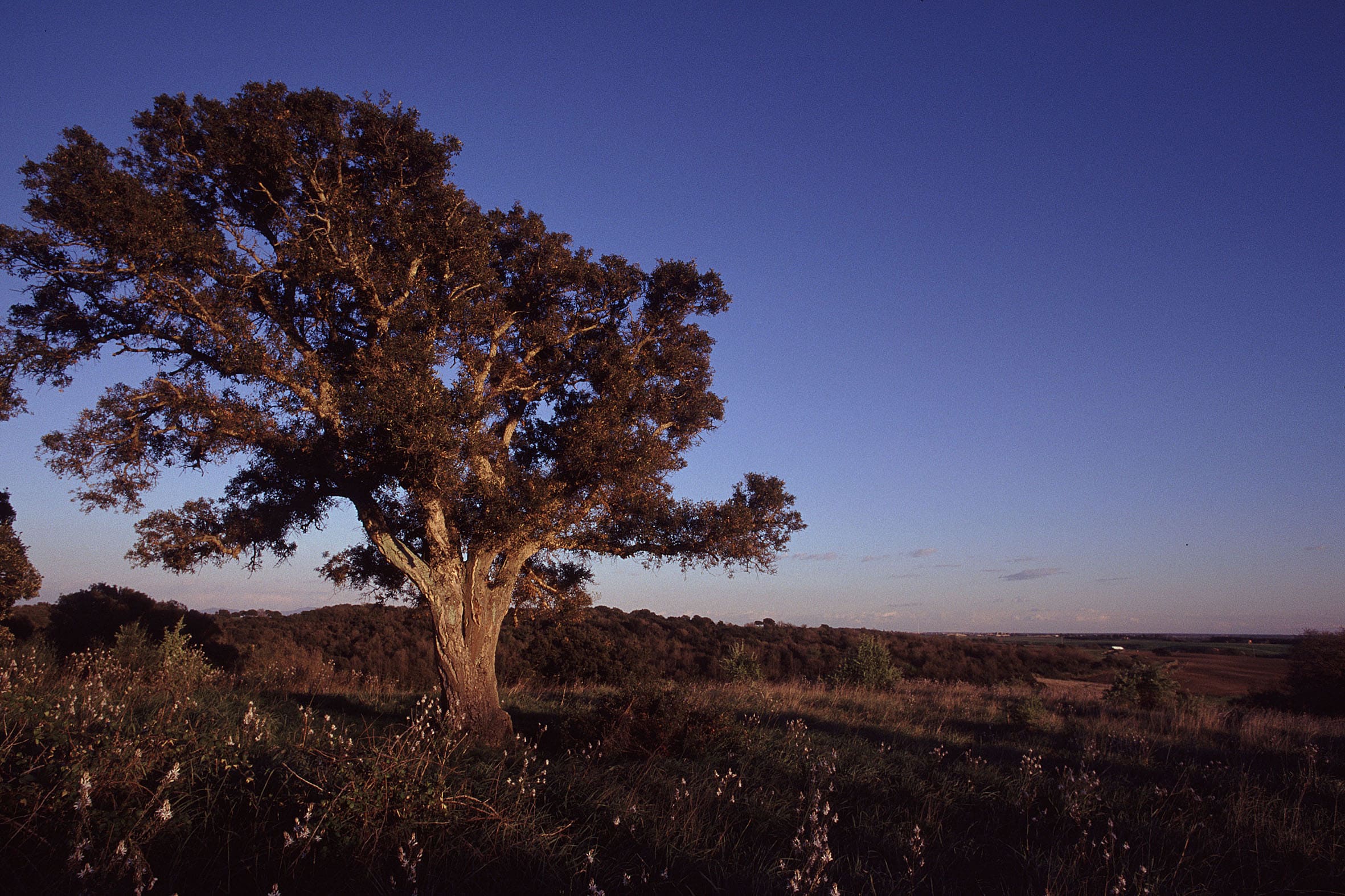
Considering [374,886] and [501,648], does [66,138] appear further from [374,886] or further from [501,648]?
[501,648]

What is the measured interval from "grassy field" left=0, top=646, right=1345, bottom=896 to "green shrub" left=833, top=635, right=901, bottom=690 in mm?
11329

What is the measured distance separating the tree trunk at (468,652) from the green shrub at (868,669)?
483 inches

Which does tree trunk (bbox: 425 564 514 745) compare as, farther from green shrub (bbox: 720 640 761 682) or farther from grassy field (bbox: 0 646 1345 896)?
green shrub (bbox: 720 640 761 682)

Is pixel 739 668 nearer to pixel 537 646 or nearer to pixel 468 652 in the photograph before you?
pixel 537 646

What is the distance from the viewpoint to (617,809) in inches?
197

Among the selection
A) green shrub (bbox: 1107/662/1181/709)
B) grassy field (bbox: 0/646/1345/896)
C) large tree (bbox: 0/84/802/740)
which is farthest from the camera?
green shrub (bbox: 1107/662/1181/709)

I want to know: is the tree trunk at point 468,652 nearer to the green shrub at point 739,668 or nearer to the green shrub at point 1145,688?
the green shrub at point 739,668

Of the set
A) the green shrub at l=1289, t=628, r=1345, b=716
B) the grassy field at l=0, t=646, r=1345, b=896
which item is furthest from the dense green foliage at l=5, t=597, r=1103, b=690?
the green shrub at l=1289, t=628, r=1345, b=716

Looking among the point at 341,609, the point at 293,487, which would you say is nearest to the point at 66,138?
the point at 293,487

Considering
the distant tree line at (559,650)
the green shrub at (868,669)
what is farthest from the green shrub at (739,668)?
the green shrub at (868,669)

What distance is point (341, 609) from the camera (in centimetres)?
4388

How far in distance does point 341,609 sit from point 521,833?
4508cm

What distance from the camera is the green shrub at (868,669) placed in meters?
20.1

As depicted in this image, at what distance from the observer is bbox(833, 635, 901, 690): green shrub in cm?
2014
